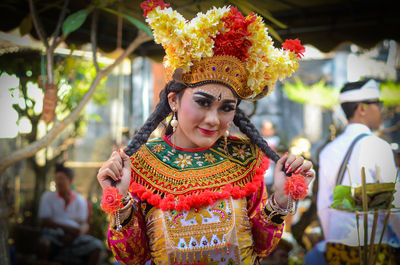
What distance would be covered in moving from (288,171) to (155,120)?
2.33 ft

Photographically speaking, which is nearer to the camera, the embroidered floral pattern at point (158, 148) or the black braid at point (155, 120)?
the black braid at point (155, 120)

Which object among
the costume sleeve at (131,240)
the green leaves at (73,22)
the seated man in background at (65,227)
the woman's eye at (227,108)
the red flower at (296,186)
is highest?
the green leaves at (73,22)

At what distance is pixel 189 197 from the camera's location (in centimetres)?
198

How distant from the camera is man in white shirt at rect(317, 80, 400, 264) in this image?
3165 mm

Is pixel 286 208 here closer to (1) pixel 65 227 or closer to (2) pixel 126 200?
(2) pixel 126 200

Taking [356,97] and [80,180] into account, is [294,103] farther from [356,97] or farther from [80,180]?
→ [356,97]

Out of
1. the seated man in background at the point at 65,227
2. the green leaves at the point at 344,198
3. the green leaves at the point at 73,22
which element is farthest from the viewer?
the seated man in background at the point at 65,227

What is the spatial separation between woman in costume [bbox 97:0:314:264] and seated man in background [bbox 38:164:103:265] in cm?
353

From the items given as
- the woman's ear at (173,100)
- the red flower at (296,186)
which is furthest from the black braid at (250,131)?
the woman's ear at (173,100)

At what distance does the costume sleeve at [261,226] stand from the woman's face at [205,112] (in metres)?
0.39

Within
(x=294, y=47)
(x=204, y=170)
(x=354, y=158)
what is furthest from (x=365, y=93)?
(x=204, y=170)

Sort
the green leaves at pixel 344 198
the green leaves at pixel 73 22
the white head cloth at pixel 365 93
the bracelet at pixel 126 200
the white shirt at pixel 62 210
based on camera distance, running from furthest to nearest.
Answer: the white shirt at pixel 62 210 < the white head cloth at pixel 365 93 < the green leaves at pixel 73 22 < the green leaves at pixel 344 198 < the bracelet at pixel 126 200

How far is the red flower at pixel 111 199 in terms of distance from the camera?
5.77 feet

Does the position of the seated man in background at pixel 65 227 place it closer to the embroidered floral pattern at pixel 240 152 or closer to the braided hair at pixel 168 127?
the braided hair at pixel 168 127
